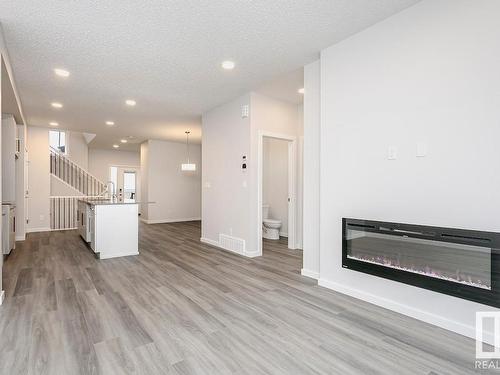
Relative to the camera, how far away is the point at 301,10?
97.5 inches

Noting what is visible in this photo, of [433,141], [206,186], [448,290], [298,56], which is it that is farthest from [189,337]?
[206,186]

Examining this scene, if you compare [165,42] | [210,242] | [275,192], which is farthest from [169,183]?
[165,42]

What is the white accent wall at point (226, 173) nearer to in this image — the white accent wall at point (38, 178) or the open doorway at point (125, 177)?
the white accent wall at point (38, 178)

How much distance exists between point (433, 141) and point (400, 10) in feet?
4.23

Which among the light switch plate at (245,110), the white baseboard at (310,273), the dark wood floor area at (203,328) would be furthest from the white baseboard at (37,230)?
the white baseboard at (310,273)

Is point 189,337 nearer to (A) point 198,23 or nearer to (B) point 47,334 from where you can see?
(B) point 47,334

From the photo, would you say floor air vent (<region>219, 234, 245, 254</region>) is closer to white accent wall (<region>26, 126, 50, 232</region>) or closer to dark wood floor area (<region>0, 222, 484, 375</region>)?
dark wood floor area (<region>0, 222, 484, 375</region>)

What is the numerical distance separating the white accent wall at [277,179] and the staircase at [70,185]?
413cm

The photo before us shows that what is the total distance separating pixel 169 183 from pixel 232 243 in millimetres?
5202

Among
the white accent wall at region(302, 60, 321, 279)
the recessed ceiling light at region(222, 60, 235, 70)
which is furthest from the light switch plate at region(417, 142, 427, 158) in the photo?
the recessed ceiling light at region(222, 60, 235, 70)

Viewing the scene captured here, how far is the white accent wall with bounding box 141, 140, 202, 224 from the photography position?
8.98 meters

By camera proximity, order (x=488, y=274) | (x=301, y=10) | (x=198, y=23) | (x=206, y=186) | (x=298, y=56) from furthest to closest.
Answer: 1. (x=206, y=186)
2. (x=298, y=56)
3. (x=198, y=23)
4. (x=301, y=10)
5. (x=488, y=274)

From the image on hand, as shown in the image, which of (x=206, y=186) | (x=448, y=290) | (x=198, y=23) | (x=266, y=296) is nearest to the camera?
(x=448, y=290)

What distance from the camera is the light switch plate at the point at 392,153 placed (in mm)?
2555
